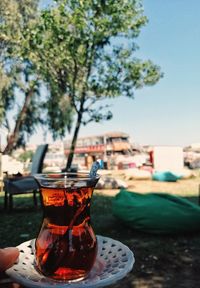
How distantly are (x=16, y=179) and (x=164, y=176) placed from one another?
8.93 metres

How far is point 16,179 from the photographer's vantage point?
8219 millimetres

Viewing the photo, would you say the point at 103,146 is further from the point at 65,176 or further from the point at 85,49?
the point at 65,176

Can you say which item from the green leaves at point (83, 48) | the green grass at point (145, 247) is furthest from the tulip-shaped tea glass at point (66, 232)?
the green leaves at point (83, 48)

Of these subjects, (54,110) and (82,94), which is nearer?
(82,94)

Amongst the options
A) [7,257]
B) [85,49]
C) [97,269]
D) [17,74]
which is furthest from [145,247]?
[17,74]

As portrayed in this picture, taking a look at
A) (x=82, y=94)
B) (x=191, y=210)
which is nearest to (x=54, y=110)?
(x=82, y=94)

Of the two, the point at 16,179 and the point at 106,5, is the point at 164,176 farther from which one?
the point at 16,179

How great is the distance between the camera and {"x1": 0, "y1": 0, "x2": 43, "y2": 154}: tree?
16734mm

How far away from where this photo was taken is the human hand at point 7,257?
3.16 ft

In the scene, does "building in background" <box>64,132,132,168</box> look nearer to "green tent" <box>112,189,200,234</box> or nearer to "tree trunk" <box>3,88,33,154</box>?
"tree trunk" <box>3,88,33,154</box>

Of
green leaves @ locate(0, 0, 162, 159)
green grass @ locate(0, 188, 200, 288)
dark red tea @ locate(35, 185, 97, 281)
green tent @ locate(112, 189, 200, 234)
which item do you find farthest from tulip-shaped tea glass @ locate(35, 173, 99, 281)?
green leaves @ locate(0, 0, 162, 159)

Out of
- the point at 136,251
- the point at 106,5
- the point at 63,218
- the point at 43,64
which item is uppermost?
the point at 106,5

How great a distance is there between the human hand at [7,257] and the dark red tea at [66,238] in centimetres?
7

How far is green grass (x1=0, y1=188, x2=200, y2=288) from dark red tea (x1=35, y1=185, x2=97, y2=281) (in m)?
2.71
